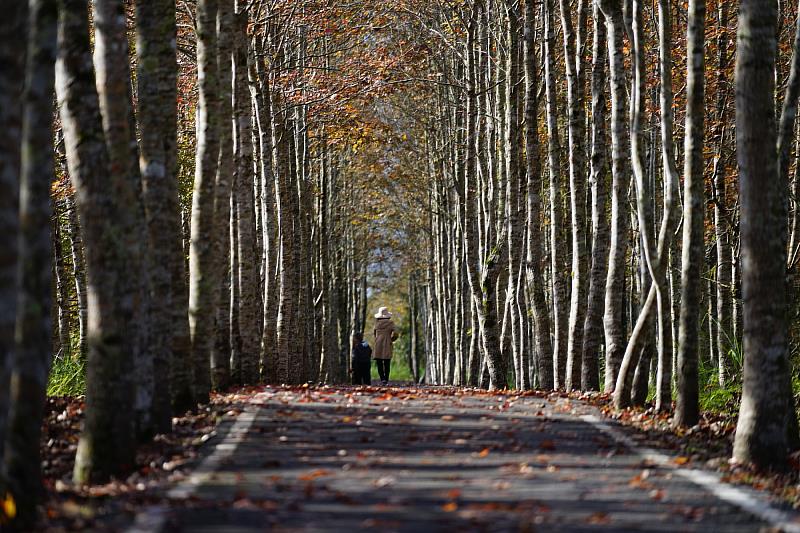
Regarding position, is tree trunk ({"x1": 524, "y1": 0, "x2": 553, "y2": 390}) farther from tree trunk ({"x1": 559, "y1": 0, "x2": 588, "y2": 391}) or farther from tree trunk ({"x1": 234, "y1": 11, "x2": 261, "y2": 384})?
tree trunk ({"x1": 234, "y1": 11, "x2": 261, "y2": 384})

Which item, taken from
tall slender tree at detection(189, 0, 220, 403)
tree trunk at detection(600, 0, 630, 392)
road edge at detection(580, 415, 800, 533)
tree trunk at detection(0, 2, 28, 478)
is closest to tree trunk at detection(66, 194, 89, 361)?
tall slender tree at detection(189, 0, 220, 403)

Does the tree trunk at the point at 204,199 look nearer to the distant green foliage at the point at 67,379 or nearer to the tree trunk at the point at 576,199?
the distant green foliage at the point at 67,379

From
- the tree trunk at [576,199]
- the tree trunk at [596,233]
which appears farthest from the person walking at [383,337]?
the tree trunk at [596,233]

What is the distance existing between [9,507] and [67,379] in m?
10.8

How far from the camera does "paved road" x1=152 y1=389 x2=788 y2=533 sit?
299 inches

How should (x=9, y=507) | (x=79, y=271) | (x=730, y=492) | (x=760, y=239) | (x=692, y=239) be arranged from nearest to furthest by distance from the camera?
(x=9, y=507), (x=730, y=492), (x=760, y=239), (x=692, y=239), (x=79, y=271)

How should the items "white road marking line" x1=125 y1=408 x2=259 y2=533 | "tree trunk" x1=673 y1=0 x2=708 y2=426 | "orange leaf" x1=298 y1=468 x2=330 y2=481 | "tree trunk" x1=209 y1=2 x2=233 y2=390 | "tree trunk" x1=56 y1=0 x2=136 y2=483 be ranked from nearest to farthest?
1. "white road marking line" x1=125 y1=408 x2=259 y2=533
2. "orange leaf" x1=298 y1=468 x2=330 y2=481
3. "tree trunk" x1=56 y1=0 x2=136 y2=483
4. "tree trunk" x1=673 y1=0 x2=708 y2=426
5. "tree trunk" x1=209 y1=2 x2=233 y2=390

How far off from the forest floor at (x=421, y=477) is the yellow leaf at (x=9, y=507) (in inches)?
9.9

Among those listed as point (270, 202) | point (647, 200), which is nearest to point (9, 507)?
point (647, 200)

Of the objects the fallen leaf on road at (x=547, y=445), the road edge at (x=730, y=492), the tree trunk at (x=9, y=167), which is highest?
the tree trunk at (x=9, y=167)

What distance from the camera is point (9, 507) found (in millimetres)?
7477

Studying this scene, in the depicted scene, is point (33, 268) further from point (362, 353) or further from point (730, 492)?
point (362, 353)

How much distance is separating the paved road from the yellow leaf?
3.31 feet

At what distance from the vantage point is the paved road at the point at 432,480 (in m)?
7.59
